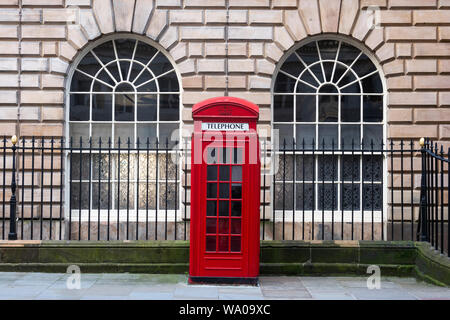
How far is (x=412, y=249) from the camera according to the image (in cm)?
773

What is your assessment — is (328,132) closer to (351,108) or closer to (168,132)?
(351,108)

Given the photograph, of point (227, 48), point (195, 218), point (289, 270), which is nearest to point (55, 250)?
point (195, 218)

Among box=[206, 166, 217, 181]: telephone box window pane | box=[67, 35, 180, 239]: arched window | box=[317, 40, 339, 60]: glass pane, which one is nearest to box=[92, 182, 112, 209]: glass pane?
box=[67, 35, 180, 239]: arched window

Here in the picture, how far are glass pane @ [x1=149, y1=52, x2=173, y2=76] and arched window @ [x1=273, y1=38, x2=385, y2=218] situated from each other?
7.11 feet

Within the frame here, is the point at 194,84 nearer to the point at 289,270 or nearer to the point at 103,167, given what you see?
the point at 103,167

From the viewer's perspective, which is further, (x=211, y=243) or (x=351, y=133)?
(x=351, y=133)

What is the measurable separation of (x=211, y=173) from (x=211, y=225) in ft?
2.31

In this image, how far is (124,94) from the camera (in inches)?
396

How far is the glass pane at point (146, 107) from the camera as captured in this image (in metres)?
10.0

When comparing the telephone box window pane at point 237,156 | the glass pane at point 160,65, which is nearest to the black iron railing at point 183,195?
the glass pane at point 160,65

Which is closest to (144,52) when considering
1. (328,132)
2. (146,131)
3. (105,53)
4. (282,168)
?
(105,53)

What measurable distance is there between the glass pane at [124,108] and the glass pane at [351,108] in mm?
4136

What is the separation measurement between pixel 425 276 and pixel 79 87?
707cm

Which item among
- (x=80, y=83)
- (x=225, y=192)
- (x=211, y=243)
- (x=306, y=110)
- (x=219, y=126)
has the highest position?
(x=80, y=83)
